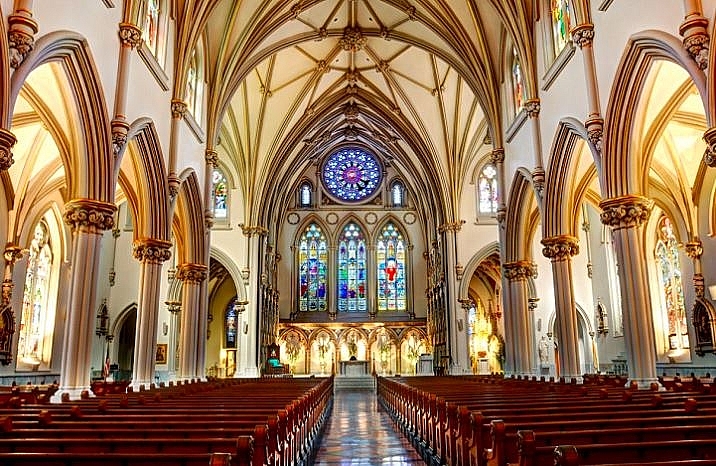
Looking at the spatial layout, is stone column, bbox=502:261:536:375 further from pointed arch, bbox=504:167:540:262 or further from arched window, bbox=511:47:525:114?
arched window, bbox=511:47:525:114

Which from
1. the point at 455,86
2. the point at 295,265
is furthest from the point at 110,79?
the point at 295,265

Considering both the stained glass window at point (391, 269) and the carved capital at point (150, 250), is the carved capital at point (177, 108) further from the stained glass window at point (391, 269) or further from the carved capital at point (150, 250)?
the stained glass window at point (391, 269)

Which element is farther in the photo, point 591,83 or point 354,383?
point 354,383

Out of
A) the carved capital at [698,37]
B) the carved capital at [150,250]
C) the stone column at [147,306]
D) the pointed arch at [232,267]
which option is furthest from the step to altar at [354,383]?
the carved capital at [698,37]

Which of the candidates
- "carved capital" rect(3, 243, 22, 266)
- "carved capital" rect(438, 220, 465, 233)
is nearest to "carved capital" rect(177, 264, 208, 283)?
"carved capital" rect(3, 243, 22, 266)

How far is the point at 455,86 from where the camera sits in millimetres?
27938

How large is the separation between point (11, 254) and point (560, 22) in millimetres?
17907

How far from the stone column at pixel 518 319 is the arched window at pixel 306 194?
2531 cm

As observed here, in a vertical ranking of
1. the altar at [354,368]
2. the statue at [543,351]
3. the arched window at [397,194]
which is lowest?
the altar at [354,368]

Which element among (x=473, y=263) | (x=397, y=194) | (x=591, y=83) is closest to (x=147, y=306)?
(x=591, y=83)

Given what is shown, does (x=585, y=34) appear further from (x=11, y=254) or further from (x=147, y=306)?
(x=11, y=254)

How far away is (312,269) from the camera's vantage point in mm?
43312

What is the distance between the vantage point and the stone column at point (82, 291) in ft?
38.6

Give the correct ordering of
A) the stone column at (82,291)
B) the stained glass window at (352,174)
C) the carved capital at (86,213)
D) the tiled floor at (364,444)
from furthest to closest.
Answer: the stained glass window at (352,174), the carved capital at (86,213), the stone column at (82,291), the tiled floor at (364,444)
